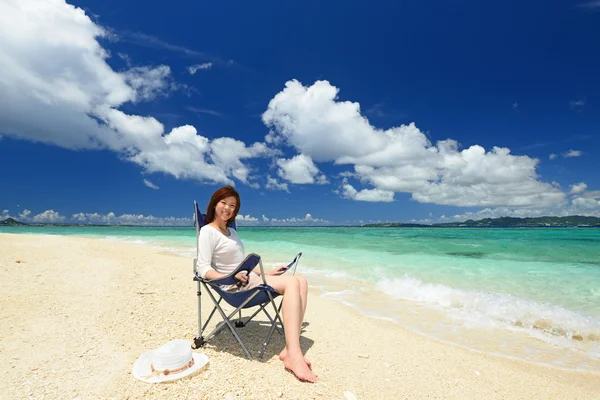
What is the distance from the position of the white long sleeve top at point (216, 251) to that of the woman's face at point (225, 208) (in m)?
0.17

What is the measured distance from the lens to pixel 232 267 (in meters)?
3.66

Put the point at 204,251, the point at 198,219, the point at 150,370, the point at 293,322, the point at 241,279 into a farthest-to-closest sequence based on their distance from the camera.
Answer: the point at 198,219 → the point at 204,251 → the point at 241,279 → the point at 293,322 → the point at 150,370

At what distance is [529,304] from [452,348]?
3.24 meters

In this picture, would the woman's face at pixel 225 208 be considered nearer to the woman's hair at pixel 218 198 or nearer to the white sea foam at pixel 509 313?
the woman's hair at pixel 218 198

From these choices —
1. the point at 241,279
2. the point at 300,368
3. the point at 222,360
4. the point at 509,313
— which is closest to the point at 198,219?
the point at 241,279

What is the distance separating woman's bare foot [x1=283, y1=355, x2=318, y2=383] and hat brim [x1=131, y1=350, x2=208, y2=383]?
0.78m

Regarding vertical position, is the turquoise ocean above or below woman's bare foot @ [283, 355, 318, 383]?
below

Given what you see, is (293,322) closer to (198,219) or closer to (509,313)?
(198,219)

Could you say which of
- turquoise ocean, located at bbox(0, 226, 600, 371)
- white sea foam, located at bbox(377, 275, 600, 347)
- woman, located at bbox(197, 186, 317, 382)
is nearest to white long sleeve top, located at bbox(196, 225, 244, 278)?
woman, located at bbox(197, 186, 317, 382)

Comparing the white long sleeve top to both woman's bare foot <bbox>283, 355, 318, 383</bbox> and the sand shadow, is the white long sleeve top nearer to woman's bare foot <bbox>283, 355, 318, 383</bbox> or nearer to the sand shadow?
the sand shadow

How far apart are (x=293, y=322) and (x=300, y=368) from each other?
40 centimetres

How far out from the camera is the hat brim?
101 inches

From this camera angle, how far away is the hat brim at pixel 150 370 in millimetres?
2561

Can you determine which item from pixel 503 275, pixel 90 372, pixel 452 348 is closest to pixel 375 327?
pixel 452 348
